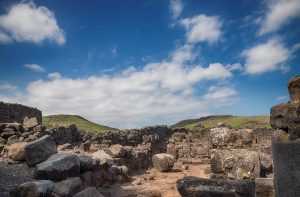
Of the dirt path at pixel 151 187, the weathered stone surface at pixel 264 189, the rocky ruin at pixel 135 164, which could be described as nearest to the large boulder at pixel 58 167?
the rocky ruin at pixel 135 164

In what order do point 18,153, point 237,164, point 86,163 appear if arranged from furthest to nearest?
point 18,153 → point 86,163 → point 237,164

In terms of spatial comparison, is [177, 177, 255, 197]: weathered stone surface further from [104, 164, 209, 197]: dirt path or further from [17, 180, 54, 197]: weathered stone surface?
[104, 164, 209, 197]: dirt path

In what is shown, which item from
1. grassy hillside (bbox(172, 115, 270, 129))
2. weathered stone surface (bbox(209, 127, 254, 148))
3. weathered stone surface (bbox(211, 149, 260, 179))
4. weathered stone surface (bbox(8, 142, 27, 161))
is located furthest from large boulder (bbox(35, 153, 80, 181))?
grassy hillside (bbox(172, 115, 270, 129))

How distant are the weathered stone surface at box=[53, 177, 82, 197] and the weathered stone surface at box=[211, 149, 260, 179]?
5.12m

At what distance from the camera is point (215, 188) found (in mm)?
6344

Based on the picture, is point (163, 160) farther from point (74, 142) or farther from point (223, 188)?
point (223, 188)

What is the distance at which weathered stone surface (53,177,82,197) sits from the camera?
831cm

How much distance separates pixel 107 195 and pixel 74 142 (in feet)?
31.9

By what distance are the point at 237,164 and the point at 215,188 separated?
5.05 meters

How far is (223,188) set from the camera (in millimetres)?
6309

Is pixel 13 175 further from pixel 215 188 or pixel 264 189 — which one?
pixel 264 189

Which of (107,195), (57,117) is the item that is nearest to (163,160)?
(107,195)

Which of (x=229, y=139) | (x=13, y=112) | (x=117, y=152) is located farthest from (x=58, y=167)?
(x=13, y=112)

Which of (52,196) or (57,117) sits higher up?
(57,117)
